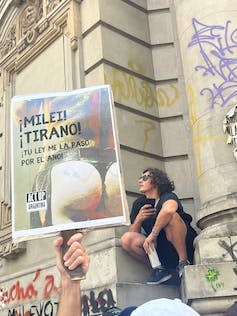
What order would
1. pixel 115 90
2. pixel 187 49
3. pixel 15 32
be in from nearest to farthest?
pixel 187 49
pixel 115 90
pixel 15 32

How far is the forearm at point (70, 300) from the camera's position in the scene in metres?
3.52

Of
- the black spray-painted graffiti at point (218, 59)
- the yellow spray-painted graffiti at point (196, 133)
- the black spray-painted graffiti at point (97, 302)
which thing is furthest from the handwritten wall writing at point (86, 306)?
the black spray-painted graffiti at point (218, 59)

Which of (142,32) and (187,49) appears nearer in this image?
(187,49)

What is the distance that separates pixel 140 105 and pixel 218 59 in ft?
7.41

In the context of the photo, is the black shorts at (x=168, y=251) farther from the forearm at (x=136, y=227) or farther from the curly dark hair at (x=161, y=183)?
the curly dark hair at (x=161, y=183)

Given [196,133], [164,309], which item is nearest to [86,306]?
[196,133]

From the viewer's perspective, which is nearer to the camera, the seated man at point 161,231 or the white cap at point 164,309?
the white cap at point 164,309

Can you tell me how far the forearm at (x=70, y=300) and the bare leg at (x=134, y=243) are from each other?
3864mm

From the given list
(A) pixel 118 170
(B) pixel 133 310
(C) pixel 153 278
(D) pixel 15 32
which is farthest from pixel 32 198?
(D) pixel 15 32

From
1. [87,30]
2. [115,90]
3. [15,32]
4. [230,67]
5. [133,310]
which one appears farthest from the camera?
[15,32]

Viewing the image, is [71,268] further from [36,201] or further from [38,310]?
[38,310]

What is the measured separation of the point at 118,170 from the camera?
464 cm

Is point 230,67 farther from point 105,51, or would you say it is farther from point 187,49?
point 105,51

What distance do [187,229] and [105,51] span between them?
3.60m
